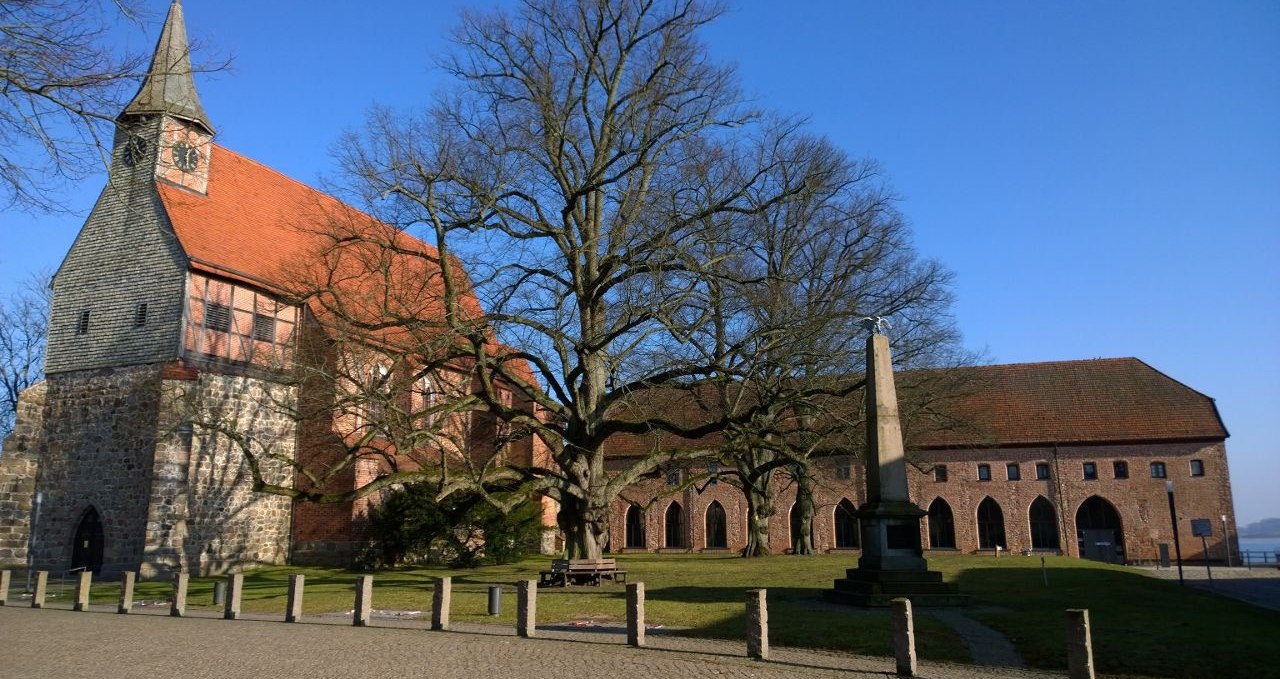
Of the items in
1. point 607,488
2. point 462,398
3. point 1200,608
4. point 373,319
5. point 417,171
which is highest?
point 417,171

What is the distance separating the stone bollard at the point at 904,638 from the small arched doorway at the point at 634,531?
4134cm

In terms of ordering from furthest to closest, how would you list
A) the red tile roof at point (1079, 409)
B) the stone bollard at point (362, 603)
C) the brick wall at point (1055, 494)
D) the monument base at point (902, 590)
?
the red tile roof at point (1079, 409) → the brick wall at point (1055, 494) → the monument base at point (902, 590) → the stone bollard at point (362, 603)

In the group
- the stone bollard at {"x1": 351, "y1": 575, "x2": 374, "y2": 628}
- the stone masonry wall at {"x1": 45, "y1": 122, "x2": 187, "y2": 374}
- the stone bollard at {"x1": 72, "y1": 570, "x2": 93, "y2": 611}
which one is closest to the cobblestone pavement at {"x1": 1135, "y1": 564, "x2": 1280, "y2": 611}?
the stone bollard at {"x1": 351, "y1": 575, "x2": 374, "y2": 628}

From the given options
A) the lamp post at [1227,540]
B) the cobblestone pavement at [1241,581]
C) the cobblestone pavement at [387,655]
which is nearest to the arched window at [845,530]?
the cobblestone pavement at [1241,581]

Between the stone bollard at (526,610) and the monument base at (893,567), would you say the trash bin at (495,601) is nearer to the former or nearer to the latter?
the stone bollard at (526,610)

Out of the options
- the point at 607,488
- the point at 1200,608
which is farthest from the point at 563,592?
the point at 1200,608

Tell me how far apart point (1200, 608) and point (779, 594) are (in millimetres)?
7676

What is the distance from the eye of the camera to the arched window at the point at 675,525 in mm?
50000

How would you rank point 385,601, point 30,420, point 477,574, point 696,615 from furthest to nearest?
point 30,420, point 477,574, point 385,601, point 696,615

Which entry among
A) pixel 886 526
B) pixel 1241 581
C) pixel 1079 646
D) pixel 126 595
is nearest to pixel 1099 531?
pixel 1241 581

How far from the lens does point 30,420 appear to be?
2833 centimetres

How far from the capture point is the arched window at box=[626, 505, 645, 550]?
51.0 m

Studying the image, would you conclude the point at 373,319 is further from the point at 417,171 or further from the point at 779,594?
the point at 779,594

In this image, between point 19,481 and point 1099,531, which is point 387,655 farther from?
point 1099,531
